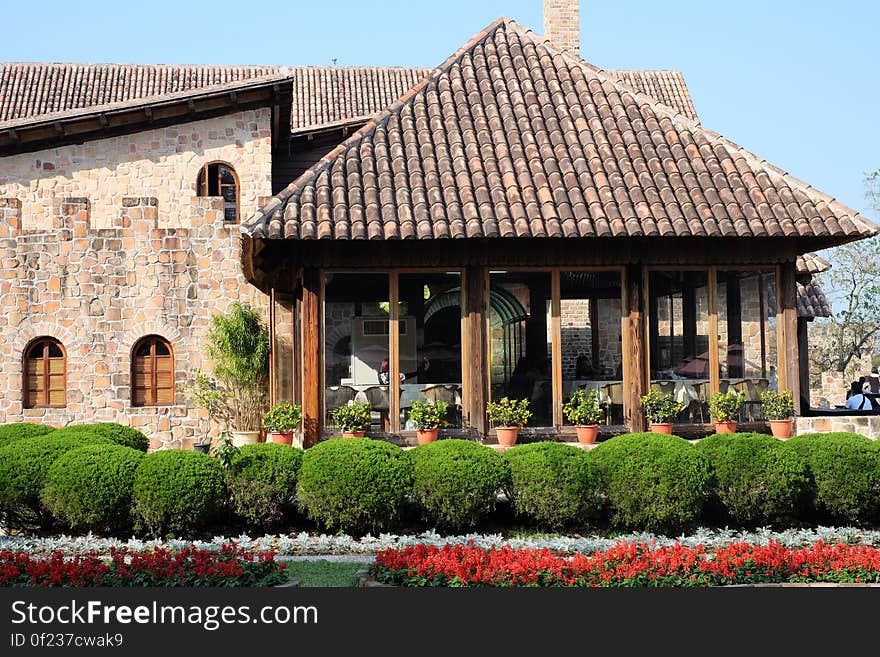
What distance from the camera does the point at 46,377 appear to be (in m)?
18.1

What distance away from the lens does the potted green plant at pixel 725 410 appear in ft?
42.8

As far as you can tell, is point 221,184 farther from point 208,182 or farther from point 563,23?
point 563,23

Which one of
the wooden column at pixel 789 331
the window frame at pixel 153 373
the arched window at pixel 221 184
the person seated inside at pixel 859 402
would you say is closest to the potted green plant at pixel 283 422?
the window frame at pixel 153 373

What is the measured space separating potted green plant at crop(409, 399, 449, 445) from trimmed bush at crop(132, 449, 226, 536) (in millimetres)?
3353

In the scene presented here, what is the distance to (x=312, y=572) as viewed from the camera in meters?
8.14

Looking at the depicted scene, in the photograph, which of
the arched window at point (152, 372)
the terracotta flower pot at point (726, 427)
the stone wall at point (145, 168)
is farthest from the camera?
the stone wall at point (145, 168)

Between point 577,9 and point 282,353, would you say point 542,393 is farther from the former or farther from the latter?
point 577,9

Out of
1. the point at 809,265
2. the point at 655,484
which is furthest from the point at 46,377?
the point at 809,265

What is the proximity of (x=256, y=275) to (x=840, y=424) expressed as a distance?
8756mm

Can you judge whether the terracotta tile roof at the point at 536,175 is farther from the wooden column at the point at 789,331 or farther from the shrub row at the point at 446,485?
the shrub row at the point at 446,485

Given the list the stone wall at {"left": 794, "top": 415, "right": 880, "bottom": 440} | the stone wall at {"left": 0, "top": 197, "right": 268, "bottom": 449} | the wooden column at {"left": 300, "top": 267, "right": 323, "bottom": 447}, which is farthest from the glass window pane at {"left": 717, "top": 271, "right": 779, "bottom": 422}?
the stone wall at {"left": 0, "top": 197, "right": 268, "bottom": 449}

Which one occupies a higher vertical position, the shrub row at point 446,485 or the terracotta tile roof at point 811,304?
the terracotta tile roof at point 811,304

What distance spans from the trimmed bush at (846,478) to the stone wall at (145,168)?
41.1 feet

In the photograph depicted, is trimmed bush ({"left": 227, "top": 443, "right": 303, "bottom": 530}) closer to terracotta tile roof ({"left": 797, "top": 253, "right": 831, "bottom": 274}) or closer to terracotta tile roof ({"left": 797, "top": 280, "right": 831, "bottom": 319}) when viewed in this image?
terracotta tile roof ({"left": 797, "top": 253, "right": 831, "bottom": 274})
